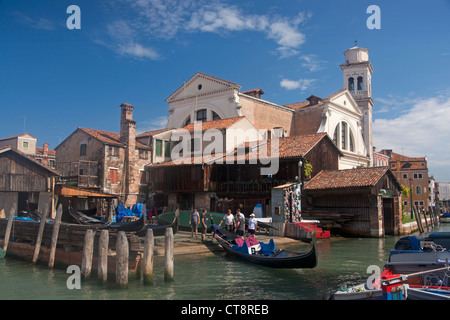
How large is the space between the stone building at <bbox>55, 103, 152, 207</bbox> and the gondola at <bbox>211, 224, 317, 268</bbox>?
12.6 meters

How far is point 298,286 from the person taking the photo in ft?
35.0

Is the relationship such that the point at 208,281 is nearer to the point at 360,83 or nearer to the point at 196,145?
the point at 196,145

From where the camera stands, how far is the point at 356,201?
22.3m

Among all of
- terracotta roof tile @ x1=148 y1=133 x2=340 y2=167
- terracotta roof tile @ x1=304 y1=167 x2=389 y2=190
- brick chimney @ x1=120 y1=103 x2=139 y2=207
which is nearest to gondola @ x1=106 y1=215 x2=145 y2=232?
terracotta roof tile @ x1=148 y1=133 x2=340 y2=167

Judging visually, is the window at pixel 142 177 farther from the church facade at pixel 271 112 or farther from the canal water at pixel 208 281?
the canal water at pixel 208 281

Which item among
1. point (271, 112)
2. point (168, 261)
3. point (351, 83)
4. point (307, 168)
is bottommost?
point (168, 261)

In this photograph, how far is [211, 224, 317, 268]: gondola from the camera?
11930 mm

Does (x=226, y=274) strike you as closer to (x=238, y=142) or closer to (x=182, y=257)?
(x=182, y=257)

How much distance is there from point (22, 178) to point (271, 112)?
20.2 metres

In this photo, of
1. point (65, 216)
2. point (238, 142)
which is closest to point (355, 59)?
point (238, 142)

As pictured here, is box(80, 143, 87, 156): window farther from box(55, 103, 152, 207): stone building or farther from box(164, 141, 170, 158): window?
box(164, 141, 170, 158): window

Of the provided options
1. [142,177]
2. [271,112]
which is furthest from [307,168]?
[142,177]
